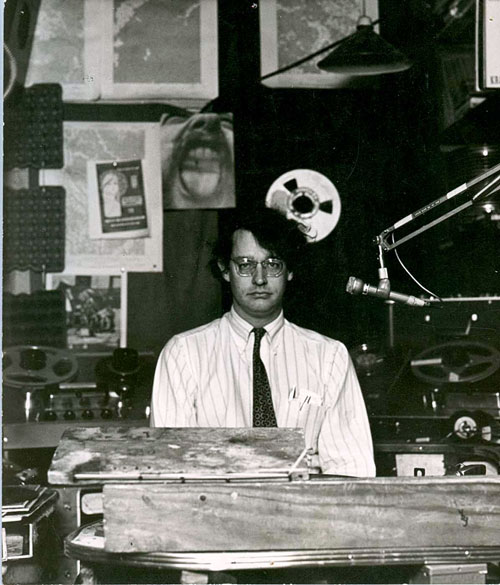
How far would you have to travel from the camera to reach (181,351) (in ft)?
13.0

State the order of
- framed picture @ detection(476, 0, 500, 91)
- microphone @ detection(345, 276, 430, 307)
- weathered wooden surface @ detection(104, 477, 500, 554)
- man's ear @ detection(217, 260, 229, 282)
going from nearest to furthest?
weathered wooden surface @ detection(104, 477, 500, 554), microphone @ detection(345, 276, 430, 307), framed picture @ detection(476, 0, 500, 91), man's ear @ detection(217, 260, 229, 282)

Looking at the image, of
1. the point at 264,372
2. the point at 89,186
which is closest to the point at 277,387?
the point at 264,372

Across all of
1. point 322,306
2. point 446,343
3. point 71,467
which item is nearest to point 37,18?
point 322,306

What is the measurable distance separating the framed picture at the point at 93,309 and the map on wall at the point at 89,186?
64 mm

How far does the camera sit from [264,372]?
13.0ft

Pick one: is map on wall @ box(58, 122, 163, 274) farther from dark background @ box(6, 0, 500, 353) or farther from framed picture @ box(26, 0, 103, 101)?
framed picture @ box(26, 0, 103, 101)

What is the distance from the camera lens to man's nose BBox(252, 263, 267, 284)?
3.86 meters

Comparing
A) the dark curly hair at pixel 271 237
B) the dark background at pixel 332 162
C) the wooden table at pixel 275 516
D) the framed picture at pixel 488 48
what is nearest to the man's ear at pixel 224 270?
the dark curly hair at pixel 271 237

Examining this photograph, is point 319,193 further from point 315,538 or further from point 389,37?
point 315,538

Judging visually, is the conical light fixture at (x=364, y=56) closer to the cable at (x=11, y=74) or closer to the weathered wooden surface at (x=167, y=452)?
the cable at (x=11, y=74)

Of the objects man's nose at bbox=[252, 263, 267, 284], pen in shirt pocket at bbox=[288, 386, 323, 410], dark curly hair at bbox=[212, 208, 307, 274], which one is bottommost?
pen in shirt pocket at bbox=[288, 386, 323, 410]

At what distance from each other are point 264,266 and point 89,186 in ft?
5.98

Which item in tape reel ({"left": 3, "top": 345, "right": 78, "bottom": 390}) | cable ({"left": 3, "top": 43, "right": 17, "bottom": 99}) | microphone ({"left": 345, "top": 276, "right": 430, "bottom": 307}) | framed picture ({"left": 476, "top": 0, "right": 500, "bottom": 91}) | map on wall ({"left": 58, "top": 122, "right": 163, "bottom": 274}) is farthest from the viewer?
map on wall ({"left": 58, "top": 122, "right": 163, "bottom": 274})

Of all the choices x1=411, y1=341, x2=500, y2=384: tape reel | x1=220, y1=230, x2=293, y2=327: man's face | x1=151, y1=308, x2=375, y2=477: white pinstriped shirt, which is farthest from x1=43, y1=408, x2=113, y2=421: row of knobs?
x1=411, y1=341, x2=500, y2=384: tape reel
